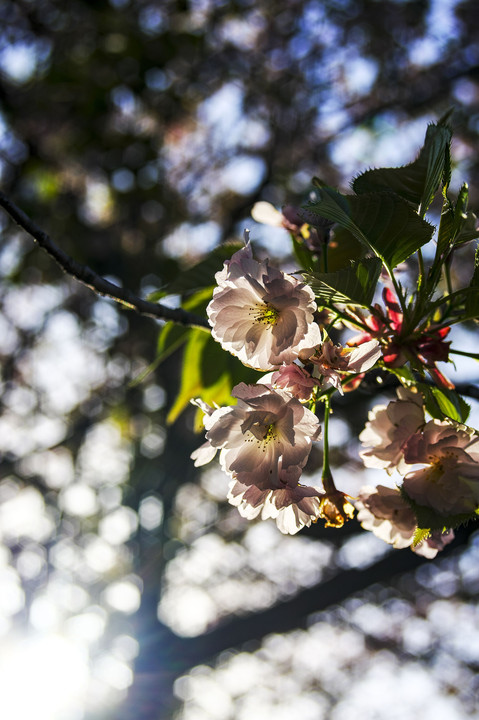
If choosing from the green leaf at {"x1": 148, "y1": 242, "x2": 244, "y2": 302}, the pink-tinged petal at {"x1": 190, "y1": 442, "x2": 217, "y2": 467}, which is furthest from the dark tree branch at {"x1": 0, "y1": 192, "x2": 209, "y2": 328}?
the pink-tinged petal at {"x1": 190, "y1": 442, "x2": 217, "y2": 467}

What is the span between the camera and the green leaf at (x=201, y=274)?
78cm

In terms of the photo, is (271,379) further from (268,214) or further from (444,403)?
(268,214)

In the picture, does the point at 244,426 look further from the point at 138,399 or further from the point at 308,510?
the point at 138,399

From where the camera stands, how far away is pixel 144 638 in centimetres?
290

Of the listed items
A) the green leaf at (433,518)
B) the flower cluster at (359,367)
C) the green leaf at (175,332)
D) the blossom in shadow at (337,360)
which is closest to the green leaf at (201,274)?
the green leaf at (175,332)

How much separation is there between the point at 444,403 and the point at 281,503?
23 centimetres

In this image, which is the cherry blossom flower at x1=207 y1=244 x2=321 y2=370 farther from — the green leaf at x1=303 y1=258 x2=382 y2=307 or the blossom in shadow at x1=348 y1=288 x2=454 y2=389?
the blossom in shadow at x1=348 y1=288 x2=454 y2=389

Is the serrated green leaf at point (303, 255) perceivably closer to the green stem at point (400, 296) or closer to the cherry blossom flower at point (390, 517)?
the green stem at point (400, 296)

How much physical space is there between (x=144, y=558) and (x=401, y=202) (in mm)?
3101

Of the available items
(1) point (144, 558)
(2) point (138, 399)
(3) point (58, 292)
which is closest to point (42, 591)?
(1) point (144, 558)

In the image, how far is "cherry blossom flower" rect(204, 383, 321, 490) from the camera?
1.60ft

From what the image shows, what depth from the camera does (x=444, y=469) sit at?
0.50 m

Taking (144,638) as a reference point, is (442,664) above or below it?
below

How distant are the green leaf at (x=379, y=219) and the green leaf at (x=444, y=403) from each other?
139 mm
